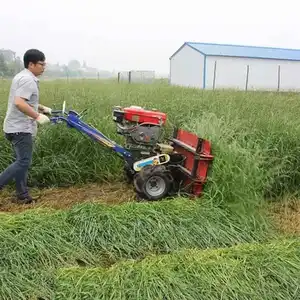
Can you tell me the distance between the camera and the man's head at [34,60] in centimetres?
461

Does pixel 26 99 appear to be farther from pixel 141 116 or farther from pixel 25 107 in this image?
pixel 141 116

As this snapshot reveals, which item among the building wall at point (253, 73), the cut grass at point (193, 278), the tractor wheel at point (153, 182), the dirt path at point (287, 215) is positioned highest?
the tractor wheel at point (153, 182)

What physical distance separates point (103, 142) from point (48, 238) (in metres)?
1.55

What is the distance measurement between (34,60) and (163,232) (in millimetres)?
2173

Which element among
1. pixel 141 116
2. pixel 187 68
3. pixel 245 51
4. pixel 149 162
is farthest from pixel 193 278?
pixel 245 51

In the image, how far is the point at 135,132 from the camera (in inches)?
196

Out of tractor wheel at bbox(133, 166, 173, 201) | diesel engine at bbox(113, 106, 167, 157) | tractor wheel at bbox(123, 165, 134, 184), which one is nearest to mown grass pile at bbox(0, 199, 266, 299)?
tractor wheel at bbox(133, 166, 173, 201)

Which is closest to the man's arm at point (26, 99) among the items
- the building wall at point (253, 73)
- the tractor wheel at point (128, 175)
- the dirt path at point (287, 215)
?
the tractor wheel at point (128, 175)

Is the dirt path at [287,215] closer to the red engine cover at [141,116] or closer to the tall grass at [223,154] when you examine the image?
the tall grass at [223,154]

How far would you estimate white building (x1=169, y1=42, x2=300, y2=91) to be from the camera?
1184 inches

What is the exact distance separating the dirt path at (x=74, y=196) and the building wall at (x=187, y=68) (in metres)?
24.0

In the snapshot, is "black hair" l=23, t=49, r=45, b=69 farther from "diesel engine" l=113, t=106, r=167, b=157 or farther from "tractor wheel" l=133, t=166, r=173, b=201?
"tractor wheel" l=133, t=166, r=173, b=201

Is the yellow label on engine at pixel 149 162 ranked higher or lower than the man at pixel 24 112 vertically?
lower

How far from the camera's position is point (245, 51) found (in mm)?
33000
